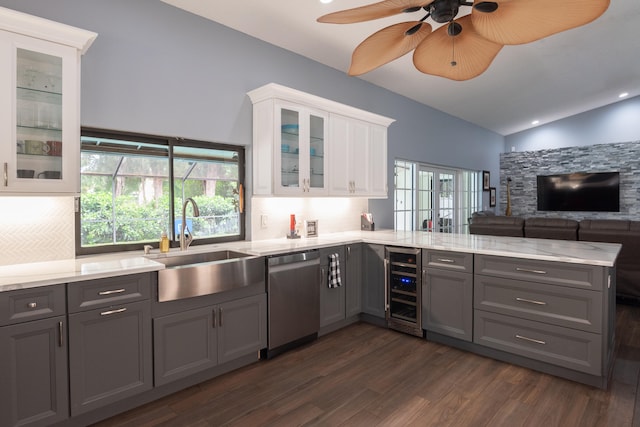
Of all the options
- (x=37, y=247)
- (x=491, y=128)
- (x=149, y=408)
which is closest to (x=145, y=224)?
(x=37, y=247)

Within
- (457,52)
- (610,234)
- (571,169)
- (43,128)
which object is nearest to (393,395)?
(457,52)

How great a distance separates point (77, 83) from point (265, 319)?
206 cm

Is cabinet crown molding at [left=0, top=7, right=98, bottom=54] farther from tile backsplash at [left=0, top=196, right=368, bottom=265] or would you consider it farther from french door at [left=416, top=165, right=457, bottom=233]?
french door at [left=416, top=165, right=457, bottom=233]

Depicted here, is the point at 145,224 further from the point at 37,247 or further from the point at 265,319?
the point at 265,319

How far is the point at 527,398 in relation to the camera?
241 cm

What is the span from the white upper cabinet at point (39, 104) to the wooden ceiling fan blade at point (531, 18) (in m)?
2.25

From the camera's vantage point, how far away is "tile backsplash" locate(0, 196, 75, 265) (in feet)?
7.62

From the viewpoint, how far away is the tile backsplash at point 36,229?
2322mm

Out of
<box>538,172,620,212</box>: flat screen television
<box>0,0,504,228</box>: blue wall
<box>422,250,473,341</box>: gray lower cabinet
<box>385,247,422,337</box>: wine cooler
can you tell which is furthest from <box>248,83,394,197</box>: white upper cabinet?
<box>538,172,620,212</box>: flat screen television

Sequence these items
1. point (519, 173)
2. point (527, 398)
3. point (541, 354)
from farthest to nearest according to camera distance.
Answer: point (519, 173), point (541, 354), point (527, 398)

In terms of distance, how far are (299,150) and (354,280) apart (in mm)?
1411

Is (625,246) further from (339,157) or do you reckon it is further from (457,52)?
(457,52)

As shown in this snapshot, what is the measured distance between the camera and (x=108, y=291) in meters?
2.14

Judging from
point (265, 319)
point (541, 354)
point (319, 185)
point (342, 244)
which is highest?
point (319, 185)
